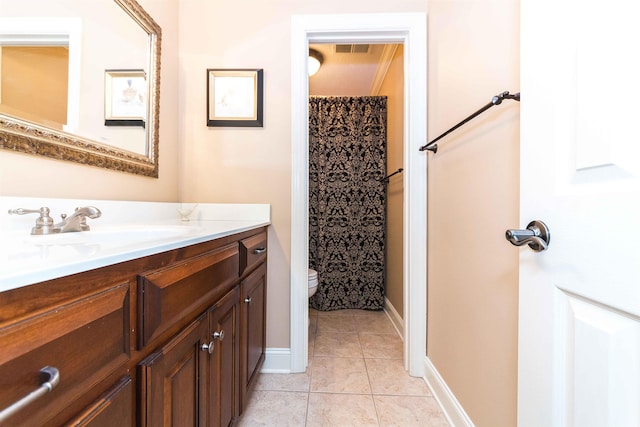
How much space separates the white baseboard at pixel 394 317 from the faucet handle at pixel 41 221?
201 centimetres

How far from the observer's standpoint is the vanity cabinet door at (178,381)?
1.66 ft

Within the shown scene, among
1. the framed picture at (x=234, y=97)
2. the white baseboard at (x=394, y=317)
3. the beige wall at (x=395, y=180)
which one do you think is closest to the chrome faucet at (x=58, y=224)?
the framed picture at (x=234, y=97)

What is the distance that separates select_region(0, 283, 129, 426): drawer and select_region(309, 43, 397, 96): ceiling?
229 cm

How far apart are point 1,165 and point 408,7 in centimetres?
193

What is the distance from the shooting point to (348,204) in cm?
246

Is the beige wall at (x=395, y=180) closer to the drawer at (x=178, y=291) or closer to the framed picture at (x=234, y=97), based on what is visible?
the framed picture at (x=234, y=97)

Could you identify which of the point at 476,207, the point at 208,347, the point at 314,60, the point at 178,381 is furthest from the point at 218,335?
the point at 314,60

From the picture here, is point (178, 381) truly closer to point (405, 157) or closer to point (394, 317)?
point (405, 157)

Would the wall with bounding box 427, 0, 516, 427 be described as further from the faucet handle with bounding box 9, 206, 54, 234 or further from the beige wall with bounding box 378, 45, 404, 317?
the faucet handle with bounding box 9, 206, 54, 234

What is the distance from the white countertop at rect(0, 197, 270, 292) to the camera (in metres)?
0.33

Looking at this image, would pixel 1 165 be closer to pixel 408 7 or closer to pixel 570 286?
pixel 570 286

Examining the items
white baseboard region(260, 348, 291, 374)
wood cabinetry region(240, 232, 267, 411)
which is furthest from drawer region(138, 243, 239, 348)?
white baseboard region(260, 348, 291, 374)

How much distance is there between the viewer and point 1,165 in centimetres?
73

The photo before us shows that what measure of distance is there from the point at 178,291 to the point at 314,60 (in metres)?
2.27
